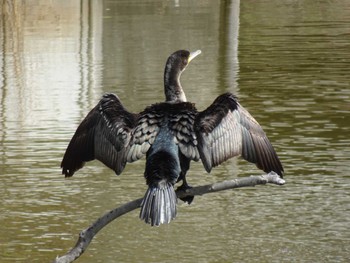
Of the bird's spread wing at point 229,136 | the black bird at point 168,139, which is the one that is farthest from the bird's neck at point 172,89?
the bird's spread wing at point 229,136

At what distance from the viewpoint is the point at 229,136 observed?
732 centimetres

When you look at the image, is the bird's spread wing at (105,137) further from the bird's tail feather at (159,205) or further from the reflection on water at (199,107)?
the reflection on water at (199,107)

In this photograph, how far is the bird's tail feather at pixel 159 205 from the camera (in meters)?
6.69

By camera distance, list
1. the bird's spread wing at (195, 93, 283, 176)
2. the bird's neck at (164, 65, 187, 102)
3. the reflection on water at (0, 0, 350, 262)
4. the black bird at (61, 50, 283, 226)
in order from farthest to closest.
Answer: the reflection on water at (0, 0, 350, 262) → the bird's neck at (164, 65, 187, 102) → the bird's spread wing at (195, 93, 283, 176) → the black bird at (61, 50, 283, 226)

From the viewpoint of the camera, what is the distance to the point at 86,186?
11516 millimetres

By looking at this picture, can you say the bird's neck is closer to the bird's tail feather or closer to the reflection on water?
the bird's tail feather

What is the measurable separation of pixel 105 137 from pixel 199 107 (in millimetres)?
8086

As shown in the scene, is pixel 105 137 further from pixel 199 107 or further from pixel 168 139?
pixel 199 107

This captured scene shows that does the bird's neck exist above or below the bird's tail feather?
above

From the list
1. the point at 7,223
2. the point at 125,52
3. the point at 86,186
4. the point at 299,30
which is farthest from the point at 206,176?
the point at 299,30

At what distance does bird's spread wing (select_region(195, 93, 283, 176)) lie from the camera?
716 cm

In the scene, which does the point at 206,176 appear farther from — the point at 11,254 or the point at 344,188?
the point at 11,254

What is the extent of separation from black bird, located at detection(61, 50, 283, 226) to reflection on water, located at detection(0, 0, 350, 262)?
1753 millimetres

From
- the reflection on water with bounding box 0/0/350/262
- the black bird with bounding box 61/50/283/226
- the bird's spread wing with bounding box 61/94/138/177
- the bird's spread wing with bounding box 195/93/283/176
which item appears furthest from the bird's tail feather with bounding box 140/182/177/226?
the reflection on water with bounding box 0/0/350/262
